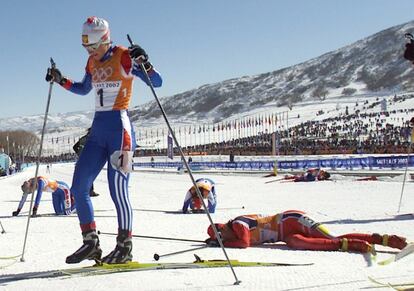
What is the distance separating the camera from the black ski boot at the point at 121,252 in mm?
5164

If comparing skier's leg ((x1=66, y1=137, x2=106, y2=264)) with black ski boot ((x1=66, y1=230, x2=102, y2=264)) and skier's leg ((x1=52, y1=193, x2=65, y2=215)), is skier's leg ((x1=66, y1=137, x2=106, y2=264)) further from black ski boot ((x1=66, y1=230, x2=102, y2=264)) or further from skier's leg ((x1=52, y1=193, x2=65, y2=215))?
skier's leg ((x1=52, y1=193, x2=65, y2=215))

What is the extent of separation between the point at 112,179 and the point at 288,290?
86.4 inches

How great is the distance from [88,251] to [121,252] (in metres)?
0.31

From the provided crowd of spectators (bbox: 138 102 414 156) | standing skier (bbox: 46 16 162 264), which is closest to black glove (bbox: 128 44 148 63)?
standing skier (bbox: 46 16 162 264)

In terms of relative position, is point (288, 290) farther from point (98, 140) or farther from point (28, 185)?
point (28, 185)

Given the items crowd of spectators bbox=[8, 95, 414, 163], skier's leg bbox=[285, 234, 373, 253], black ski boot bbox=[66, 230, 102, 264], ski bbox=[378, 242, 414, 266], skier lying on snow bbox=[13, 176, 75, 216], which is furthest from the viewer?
crowd of spectators bbox=[8, 95, 414, 163]

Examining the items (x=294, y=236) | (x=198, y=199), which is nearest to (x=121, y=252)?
(x=294, y=236)

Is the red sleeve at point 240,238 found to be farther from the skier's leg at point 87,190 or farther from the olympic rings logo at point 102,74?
the olympic rings logo at point 102,74

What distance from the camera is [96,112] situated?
5.47 meters

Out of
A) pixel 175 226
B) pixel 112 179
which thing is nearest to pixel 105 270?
pixel 112 179

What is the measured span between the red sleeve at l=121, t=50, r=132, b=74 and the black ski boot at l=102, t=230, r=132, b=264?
1.63 m

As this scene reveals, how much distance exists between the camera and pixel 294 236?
642 centimetres

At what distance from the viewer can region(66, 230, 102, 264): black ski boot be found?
16.6 ft

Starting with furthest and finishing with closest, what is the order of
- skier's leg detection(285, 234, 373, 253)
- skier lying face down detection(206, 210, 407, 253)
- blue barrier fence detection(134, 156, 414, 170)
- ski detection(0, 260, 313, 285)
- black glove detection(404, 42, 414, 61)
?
blue barrier fence detection(134, 156, 414, 170), black glove detection(404, 42, 414, 61), skier lying face down detection(206, 210, 407, 253), skier's leg detection(285, 234, 373, 253), ski detection(0, 260, 313, 285)
